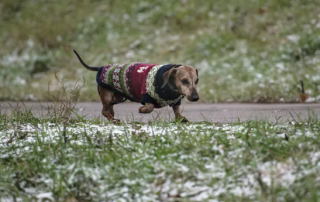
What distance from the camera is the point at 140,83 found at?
210 inches

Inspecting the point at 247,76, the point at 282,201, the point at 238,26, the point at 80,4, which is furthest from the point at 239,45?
the point at 282,201

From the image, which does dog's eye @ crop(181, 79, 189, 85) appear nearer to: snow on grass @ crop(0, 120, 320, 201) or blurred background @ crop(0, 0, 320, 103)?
snow on grass @ crop(0, 120, 320, 201)

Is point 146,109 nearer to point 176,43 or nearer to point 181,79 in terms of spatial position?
point 181,79

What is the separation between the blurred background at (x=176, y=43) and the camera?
9.28m

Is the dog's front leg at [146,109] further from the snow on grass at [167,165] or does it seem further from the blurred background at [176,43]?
the blurred background at [176,43]

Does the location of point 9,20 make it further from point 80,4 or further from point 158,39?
point 158,39

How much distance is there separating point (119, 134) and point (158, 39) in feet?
26.5

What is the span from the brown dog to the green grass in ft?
4.14

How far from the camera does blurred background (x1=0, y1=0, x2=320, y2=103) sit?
30.5 feet

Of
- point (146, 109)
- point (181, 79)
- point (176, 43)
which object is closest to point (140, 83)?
point (146, 109)

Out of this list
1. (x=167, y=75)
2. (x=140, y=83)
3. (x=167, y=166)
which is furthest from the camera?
(x=140, y=83)

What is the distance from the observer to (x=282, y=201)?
2.69 m

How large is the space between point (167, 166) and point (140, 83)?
7.44ft

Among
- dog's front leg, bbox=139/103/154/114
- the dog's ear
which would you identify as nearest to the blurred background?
the dog's ear
